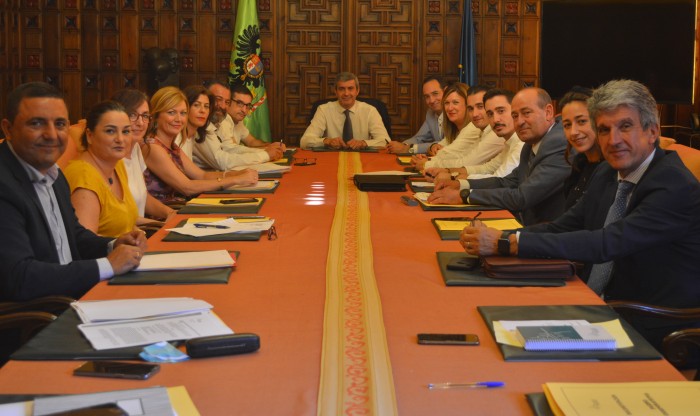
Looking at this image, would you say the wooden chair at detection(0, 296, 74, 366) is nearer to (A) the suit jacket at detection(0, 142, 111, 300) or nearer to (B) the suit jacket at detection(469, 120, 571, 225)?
(A) the suit jacket at detection(0, 142, 111, 300)

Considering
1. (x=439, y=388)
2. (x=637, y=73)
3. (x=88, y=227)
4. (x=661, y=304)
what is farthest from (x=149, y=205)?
(x=637, y=73)

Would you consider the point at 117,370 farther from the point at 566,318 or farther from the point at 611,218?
the point at 611,218

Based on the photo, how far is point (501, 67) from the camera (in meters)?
9.70

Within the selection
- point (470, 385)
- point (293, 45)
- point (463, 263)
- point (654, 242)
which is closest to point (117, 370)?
point (470, 385)

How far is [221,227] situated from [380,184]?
1439 mm

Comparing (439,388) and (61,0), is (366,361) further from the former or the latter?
(61,0)

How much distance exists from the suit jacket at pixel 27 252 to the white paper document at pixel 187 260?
186 mm

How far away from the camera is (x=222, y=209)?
4.09 m

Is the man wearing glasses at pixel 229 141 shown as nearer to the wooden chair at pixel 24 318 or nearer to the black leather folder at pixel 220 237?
the black leather folder at pixel 220 237

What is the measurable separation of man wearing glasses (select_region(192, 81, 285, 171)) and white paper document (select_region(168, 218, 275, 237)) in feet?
8.27

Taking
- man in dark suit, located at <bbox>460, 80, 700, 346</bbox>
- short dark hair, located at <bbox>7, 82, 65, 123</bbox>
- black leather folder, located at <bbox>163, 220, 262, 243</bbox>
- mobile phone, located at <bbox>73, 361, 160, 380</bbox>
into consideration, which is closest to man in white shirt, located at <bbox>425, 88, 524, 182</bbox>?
black leather folder, located at <bbox>163, 220, 262, 243</bbox>

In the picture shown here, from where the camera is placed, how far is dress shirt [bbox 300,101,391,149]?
8250mm

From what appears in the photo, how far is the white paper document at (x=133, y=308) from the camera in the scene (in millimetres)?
2211

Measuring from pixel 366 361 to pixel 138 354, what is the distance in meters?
0.49
